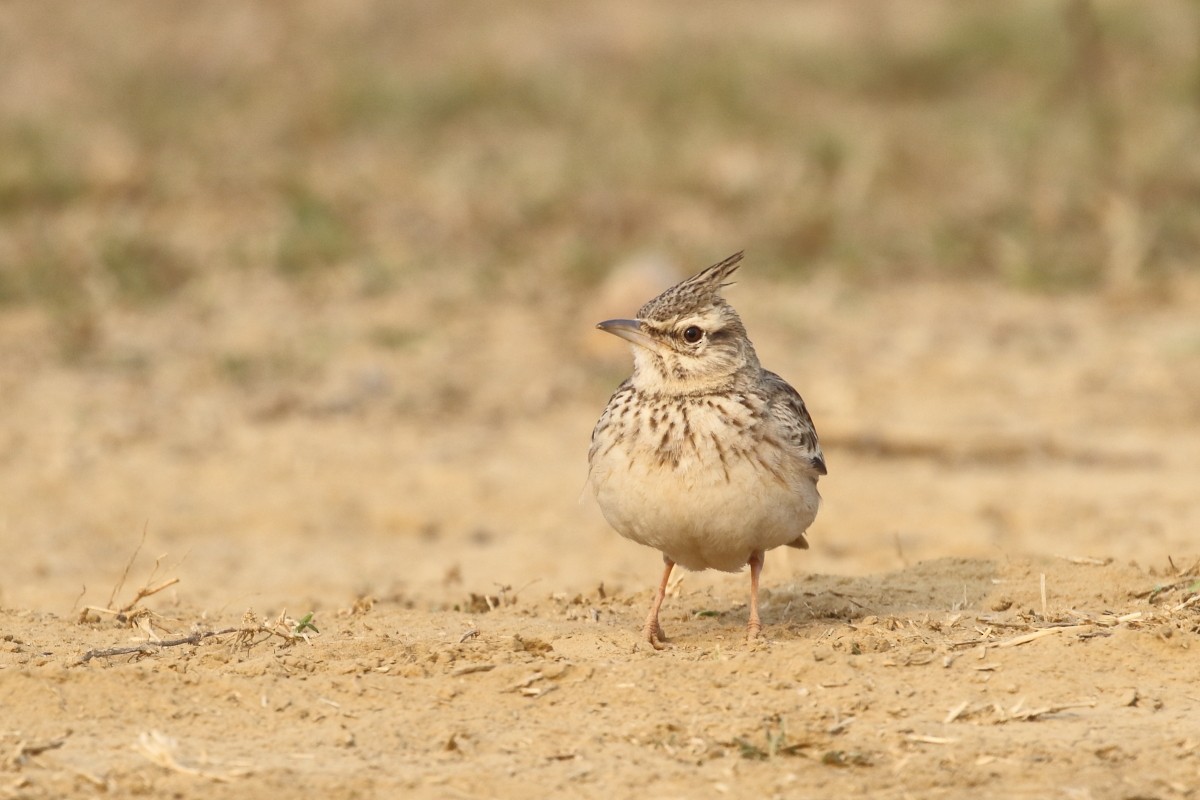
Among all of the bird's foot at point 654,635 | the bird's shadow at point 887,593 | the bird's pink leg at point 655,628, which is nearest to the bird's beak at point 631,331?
the bird's pink leg at point 655,628

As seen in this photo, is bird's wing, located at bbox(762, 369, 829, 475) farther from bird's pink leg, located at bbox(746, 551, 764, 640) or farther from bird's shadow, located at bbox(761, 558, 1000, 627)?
bird's shadow, located at bbox(761, 558, 1000, 627)

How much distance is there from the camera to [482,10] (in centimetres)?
1775

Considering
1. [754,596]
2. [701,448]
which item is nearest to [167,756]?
[701,448]

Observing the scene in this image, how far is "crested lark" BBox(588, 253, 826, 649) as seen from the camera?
Result: 16.3ft

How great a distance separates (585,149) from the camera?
13.0 m

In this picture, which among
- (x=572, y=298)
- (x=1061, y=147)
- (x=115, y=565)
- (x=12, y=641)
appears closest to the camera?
(x=12, y=641)

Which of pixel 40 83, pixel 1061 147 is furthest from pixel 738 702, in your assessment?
pixel 40 83

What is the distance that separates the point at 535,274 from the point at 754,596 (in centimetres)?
630

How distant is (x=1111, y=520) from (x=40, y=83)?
9967mm

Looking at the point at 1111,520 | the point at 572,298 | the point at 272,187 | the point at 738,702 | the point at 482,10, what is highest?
the point at 482,10

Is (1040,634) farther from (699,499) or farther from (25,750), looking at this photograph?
→ (25,750)

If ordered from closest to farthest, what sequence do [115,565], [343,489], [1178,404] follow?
[115,565] → [343,489] → [1178,404]

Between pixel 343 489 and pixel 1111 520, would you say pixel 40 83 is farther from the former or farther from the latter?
pixel 1111 520

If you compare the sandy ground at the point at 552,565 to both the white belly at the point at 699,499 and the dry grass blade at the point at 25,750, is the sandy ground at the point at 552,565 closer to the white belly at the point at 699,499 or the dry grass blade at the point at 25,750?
the dry grass blade at the point at 25,750
